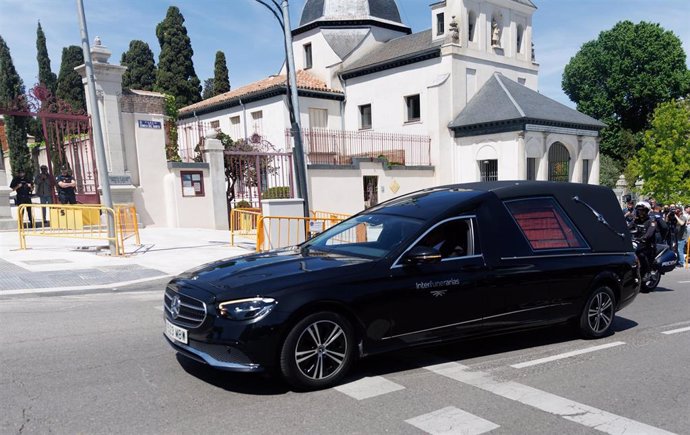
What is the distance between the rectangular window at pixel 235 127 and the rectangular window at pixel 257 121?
1494 mm

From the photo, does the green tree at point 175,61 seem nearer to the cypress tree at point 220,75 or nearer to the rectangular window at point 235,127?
the cypress tree at point 220,75

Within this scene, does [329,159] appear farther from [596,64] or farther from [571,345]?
[596,64]

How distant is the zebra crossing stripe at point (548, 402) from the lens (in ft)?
12.5

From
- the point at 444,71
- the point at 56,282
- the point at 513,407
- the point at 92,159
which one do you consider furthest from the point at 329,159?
the point at 513,407

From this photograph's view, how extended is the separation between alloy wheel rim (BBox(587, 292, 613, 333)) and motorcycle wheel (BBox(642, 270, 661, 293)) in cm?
420

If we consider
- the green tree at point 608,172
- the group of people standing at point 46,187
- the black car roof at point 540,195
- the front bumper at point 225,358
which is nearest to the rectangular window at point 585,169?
the green tree at point 608,172

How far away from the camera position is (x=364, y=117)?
31.6 m

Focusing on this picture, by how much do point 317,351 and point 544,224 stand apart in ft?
10.0

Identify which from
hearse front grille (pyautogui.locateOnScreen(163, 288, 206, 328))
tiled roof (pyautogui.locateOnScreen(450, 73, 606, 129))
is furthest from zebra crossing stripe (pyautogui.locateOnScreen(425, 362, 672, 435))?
tiled roof (pyautogui.locateOnScreen(450, 73, 606, 129))

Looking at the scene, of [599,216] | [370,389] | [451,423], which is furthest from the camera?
[599,216]

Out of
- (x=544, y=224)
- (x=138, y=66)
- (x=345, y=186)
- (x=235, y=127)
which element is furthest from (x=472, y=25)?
(x=138, y=66)

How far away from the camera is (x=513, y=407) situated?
13.6 ft

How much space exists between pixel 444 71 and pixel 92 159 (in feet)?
61.1

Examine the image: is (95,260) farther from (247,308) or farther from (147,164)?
(247,308)
